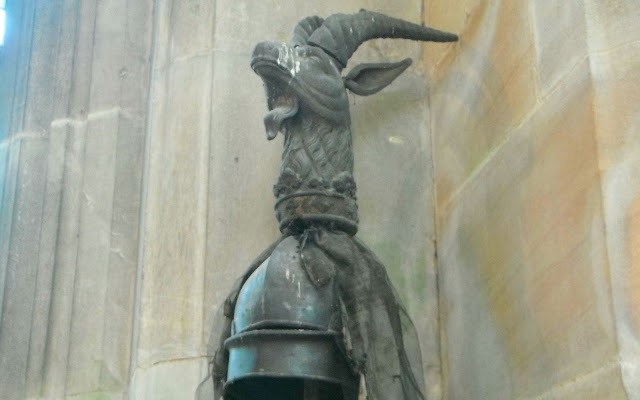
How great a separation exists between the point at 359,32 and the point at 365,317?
643 millimetres

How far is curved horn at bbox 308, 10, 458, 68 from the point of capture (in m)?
2.36

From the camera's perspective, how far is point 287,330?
1998 millimetres

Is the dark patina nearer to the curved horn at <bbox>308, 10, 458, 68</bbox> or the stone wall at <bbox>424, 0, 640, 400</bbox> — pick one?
the curved horn at <bbox>308, 10, 458, 68</bbox>

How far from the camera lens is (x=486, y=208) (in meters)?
2.40

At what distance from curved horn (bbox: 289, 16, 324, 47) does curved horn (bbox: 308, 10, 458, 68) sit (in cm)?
2

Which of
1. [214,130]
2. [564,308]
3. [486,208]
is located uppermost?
[214,130]

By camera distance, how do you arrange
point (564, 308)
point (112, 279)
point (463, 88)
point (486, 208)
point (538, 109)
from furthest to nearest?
1. point (112, 279)
2. point (463, 88)
3. point (486, 208)
4. point (538, 109)
5. point (564, 308)

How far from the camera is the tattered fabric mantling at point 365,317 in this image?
6.63ft

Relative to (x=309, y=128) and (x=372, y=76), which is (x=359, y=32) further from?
(x=309, y=128)

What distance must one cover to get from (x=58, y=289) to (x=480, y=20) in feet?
3.82

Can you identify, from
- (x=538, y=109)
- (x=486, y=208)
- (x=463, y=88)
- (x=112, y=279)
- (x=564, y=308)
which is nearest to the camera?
(x=564, y=308)

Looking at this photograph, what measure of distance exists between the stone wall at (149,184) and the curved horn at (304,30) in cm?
33

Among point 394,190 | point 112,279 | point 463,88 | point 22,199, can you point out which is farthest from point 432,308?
point 22,199

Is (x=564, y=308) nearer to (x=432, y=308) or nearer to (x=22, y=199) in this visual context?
(x=432, y=308)
